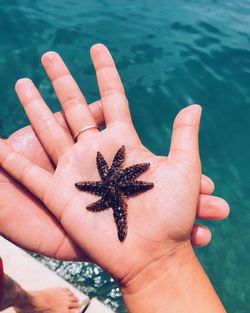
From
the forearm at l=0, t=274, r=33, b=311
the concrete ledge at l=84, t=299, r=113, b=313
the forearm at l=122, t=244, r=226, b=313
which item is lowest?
the concrete ledge at l=84, t=299, r=113, b=313

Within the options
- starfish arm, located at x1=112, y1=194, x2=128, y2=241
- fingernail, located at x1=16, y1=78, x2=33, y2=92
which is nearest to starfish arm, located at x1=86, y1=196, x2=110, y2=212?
starfish arm, located at x1=112, y1=194, x2=128, y2=241

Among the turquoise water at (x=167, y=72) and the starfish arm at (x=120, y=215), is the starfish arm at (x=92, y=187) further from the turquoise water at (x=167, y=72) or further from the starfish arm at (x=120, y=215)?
the turquoise water at (x=167, y=72)

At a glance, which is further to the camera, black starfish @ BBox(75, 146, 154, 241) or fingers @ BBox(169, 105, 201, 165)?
fingers @ BBox(169, 105, 201, 165)

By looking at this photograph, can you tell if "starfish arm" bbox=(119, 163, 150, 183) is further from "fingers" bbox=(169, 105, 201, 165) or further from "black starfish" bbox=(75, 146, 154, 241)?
"fingers" bbox=(169, 105, 201, 165)

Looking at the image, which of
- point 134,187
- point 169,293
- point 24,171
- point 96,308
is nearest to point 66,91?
point 24,171

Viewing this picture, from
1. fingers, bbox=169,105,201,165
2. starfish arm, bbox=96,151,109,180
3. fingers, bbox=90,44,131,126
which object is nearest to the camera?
fingers, bbox=169,105,201,165

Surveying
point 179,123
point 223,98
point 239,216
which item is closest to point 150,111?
point 223,98

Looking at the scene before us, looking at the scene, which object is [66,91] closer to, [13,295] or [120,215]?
[120,215]
